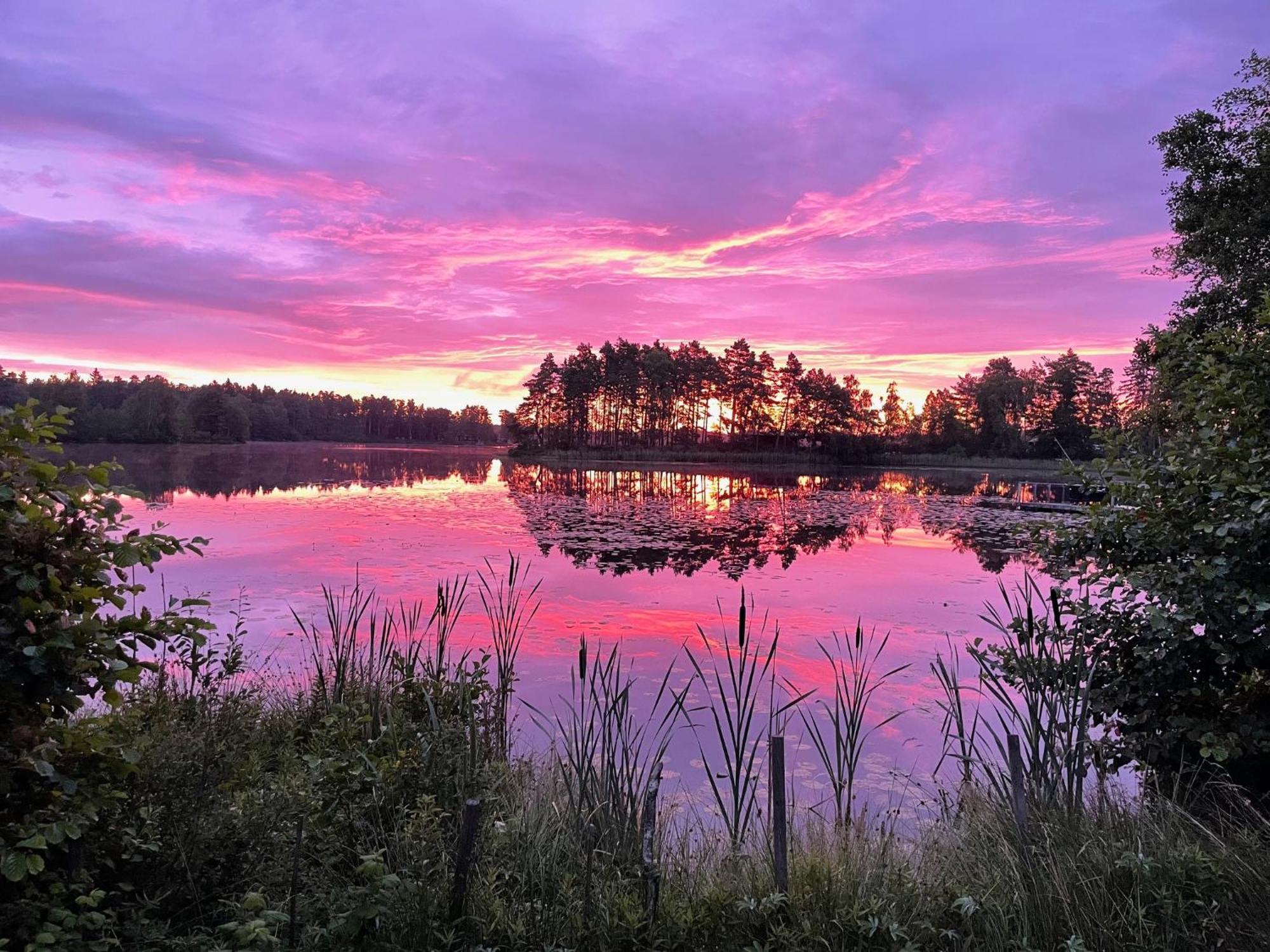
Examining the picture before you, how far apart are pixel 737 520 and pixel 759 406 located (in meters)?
59.7

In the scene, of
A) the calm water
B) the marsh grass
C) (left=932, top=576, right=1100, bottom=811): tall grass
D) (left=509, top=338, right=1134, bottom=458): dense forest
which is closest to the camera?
the marsh grass

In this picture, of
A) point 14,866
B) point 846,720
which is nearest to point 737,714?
point 846,720

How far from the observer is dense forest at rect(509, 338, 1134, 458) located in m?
74.8

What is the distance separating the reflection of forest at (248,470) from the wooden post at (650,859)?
1938 cm

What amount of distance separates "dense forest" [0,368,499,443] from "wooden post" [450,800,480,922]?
14934 mm

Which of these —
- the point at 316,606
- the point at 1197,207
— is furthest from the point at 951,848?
the point at 1197,207

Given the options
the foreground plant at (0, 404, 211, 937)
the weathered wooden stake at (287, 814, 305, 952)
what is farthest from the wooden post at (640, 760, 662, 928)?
the foreground plant at (0, 404, 211, 937)

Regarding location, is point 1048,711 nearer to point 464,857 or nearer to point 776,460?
point 464,857

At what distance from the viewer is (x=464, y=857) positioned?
9.97 feet

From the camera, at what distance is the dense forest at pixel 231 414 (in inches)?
2751

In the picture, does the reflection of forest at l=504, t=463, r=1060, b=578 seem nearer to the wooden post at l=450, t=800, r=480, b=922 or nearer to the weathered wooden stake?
the wooden post at l=450, t=800, r=480, b=922

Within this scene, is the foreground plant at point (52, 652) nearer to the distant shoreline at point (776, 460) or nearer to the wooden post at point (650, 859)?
the wooden post at point (650, 859)

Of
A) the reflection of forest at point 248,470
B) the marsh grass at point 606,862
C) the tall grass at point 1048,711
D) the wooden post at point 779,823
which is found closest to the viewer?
the marsh grass at point 606,862

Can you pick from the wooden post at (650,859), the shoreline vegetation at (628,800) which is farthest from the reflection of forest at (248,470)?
the wooden post at (650,859)
